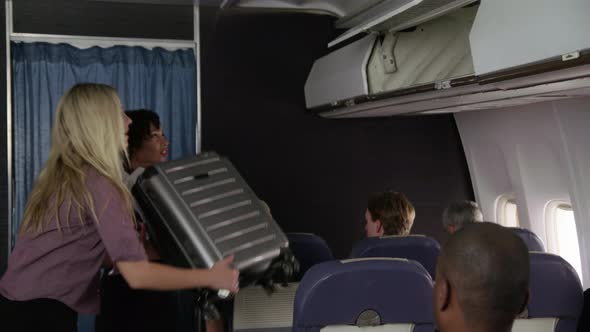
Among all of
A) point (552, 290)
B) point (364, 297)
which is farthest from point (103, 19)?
point (552, 290)

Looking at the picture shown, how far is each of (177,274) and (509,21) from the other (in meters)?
1.91

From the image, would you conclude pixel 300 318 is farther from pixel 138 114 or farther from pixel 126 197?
pixel 138 114

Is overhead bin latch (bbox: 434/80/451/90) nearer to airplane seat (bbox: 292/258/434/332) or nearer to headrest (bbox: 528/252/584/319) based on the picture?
headrest (bbox: 528/252/584/319)

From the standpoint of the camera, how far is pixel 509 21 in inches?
142

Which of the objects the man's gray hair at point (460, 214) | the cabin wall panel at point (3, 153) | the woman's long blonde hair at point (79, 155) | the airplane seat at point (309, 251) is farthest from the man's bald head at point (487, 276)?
the cabin wall panel at point (3, 153)

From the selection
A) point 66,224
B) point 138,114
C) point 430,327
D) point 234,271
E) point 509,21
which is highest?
point 509,21

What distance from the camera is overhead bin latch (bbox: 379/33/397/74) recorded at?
545 cm

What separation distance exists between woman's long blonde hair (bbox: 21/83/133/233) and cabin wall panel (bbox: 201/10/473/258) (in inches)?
157

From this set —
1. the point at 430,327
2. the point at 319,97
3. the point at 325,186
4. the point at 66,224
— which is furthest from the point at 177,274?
the point at 325,186

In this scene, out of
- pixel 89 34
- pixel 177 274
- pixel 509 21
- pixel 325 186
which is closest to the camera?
pixel 177 274

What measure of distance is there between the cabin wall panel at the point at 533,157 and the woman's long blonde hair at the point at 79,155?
11.2 ft

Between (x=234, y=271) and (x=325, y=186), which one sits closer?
(x=234, y=271)

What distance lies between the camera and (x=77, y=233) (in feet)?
8.98

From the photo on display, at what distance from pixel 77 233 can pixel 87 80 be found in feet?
13.0
